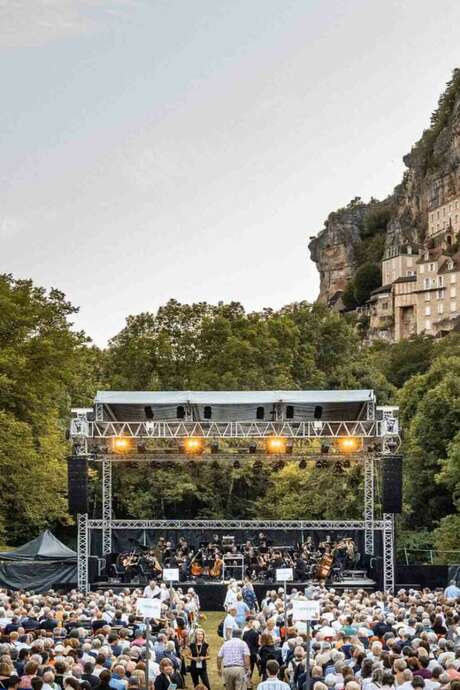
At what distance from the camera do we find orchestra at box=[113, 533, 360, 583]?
2975 centimetres

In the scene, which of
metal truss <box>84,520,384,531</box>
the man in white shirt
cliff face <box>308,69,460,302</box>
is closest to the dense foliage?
metal truss <box>84,520,384,531</box>

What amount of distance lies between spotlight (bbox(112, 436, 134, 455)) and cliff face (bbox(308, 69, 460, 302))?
118 metres

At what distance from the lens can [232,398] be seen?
29344 millimetres

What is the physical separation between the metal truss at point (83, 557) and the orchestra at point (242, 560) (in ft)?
4.89

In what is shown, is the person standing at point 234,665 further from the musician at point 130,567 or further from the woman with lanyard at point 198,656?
the musician at point 130,567

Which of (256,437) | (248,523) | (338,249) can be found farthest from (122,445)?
(338,249)

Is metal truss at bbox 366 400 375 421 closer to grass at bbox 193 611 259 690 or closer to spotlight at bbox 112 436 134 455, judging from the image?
grass at bbox 193 611 259 690

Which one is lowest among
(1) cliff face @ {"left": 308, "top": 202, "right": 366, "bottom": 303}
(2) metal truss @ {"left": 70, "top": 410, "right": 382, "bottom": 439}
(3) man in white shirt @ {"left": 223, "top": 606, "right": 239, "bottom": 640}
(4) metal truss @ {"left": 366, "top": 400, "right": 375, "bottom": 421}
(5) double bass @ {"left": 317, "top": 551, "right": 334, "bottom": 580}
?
(5) double bass @ {"left": 317, "top": 551, "right": 334, "bottom": 580}

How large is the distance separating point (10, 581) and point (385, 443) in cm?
1053

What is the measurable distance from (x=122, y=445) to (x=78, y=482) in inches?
114

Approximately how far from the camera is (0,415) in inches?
1447

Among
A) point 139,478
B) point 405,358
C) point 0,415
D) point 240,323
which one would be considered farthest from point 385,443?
point 405,358

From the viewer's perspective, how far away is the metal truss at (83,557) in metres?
28.5

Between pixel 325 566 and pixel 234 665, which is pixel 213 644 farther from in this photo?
pixel 234 665
